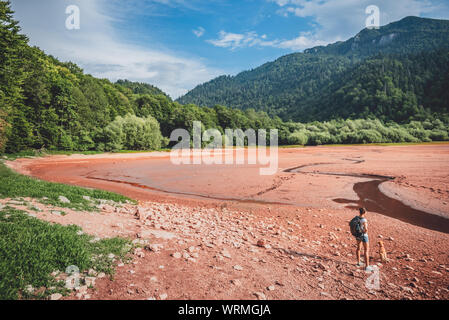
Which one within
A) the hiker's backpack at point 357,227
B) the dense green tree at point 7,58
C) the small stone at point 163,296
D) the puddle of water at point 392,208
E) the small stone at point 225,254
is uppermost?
the dense green tree at point 7,58

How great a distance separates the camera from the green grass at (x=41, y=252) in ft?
13.8

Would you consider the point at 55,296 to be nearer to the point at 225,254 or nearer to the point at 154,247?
the point at 154,247

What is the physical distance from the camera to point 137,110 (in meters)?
84.9

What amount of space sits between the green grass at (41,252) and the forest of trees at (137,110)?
28484 mm

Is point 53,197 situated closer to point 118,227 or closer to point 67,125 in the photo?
point 118,227

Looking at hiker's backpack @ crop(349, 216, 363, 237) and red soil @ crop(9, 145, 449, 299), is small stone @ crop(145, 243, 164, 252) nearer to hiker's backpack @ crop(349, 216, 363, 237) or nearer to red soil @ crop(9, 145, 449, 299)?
red soil @ crop(9, 145, 449, 299)

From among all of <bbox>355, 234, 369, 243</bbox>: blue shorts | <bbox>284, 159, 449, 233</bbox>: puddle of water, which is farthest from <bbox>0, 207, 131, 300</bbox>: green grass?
<bbox>284, 159, 449, 233</bbox>: puddle of water

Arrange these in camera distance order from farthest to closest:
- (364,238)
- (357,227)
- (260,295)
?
(357,227) < (364,238) < (260,295)

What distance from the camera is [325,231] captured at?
10180 millimetres

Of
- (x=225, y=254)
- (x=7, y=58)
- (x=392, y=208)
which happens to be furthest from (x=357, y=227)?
(x=7, y=58)

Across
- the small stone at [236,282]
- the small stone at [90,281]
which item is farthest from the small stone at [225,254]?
the small stone at [90,281]

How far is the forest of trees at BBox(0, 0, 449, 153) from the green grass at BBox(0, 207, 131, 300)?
28484mm

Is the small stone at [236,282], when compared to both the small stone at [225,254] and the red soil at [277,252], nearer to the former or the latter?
A: the red soil at [277,252]

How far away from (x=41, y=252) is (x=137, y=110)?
8742 centimetres
